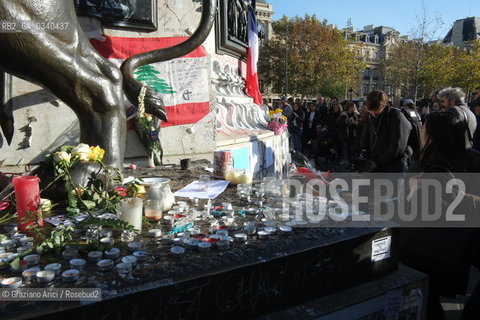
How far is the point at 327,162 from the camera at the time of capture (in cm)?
1055

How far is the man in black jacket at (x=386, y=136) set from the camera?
13.5ft

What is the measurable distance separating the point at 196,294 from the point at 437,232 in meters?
1.68

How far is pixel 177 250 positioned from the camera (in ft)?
5.20

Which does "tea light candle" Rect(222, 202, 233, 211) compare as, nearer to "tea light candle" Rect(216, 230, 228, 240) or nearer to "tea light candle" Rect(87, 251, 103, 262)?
"tea light candle" Rect(216, 230, 228, 240)

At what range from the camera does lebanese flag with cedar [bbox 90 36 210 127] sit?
4.79 m

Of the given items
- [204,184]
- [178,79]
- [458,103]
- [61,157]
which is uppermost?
[178,79]

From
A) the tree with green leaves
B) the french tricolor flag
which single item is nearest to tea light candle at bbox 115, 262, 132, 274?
the french tricolor flag

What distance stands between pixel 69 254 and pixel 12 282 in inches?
10.2

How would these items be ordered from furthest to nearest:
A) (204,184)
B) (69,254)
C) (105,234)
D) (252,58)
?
1. (252,58)
2. (204,184)
3. (105,234)
4. (69,254)

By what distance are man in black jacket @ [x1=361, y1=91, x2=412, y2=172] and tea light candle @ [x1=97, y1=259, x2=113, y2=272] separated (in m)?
3.53

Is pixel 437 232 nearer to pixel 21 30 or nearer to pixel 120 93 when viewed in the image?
pixel 120 93

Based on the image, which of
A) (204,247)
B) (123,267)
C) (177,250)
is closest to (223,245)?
(204,247)

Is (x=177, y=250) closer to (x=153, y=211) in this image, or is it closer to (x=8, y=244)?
(x=153, y=211)

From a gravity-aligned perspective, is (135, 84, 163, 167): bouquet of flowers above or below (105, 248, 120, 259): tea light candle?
above
